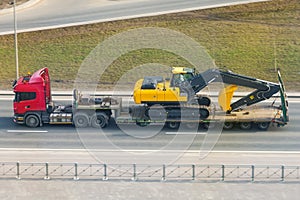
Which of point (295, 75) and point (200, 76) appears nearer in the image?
point (200, 76)

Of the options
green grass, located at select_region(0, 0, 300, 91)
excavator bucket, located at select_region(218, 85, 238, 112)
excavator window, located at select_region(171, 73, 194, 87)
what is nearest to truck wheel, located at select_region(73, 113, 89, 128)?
excavator window, located at select_region(171, 73, 194, 87)

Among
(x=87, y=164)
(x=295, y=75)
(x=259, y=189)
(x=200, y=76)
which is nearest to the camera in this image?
(x=259, y=189)

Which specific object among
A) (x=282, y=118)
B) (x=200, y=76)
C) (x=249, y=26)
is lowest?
(x=282, y=118)

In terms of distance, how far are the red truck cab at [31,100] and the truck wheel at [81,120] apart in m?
1.85

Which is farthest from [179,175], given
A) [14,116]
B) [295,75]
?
[295,75]

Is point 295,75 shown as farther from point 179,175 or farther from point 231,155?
point 179,175

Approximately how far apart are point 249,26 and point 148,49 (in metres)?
9.11

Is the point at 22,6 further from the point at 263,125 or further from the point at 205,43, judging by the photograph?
the point at 263,125

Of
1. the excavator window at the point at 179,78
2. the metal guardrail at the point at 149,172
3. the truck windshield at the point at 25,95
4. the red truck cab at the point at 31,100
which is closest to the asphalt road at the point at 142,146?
the red truck cab at the point at 31,100

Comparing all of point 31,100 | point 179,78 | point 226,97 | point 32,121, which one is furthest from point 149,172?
point 31,100

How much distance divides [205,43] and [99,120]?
17871 mm

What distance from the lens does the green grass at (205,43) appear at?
1831 inches

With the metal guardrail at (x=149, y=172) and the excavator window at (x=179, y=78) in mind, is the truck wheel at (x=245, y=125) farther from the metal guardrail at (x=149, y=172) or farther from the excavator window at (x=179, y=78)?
the metal guardrail at (x=149, y=172)

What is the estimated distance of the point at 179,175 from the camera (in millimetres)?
27281
